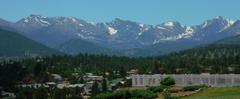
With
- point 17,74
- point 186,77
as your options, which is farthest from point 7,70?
point 186,77

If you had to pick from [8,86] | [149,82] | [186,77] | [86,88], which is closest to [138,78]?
[149,82]

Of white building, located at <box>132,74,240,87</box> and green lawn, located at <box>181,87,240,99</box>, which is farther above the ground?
white building, located at <box>132,74,240,87</box>

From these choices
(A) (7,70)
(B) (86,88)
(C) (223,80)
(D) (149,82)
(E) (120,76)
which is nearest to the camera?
(C) (223,80)

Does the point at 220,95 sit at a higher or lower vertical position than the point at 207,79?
lower

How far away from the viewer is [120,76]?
196 metres

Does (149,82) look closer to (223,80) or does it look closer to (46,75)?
(223,80)

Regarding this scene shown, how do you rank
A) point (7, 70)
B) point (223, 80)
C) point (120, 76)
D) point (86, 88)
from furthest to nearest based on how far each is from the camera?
point (120, 76) < point (7, 70) < point (86, 88) < point (223, 80)

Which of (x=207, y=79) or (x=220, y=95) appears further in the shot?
(x=207, y=79)

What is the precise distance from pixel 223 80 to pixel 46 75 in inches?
3035

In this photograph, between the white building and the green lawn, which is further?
the white building

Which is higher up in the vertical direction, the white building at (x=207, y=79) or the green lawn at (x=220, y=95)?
the white building at (x=207, y=79)

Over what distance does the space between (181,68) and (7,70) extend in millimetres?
50175

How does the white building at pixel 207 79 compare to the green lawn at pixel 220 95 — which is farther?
the white building at pixel 207 79

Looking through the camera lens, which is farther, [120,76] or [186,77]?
[120,76]
